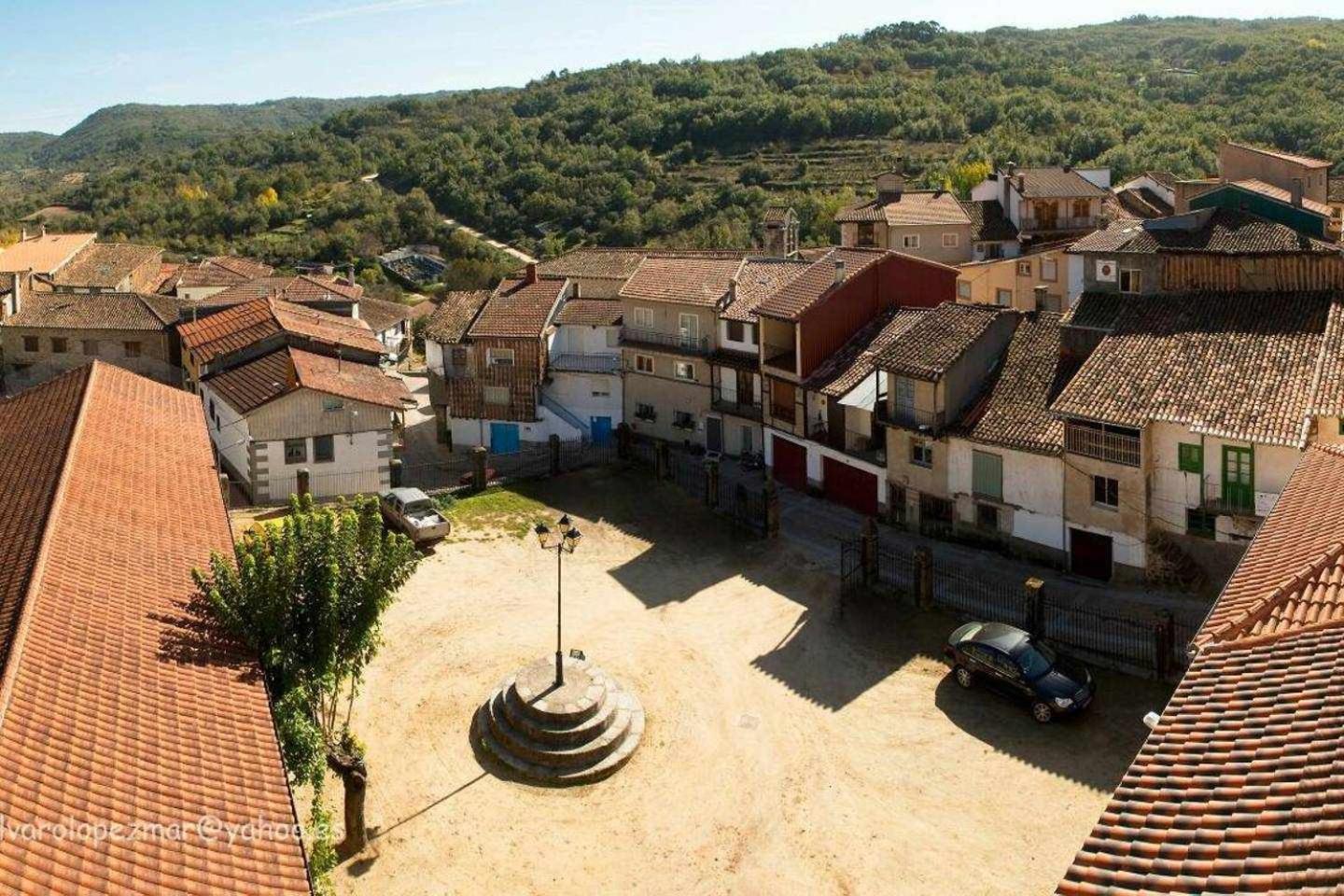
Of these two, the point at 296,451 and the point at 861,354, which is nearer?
the point at 861,354

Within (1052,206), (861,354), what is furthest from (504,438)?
(1052,206)

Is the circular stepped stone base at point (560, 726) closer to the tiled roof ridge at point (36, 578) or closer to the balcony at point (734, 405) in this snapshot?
the tiled roof ridge at point (36, 578)

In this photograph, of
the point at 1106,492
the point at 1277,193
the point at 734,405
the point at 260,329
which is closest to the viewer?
the point at 1106,492

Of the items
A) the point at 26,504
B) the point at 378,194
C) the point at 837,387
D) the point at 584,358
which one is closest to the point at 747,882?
the point at 26,504

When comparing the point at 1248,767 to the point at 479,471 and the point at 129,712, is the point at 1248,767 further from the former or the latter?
the point at 479,471

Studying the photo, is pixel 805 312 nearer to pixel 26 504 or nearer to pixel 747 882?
pixel 747 882

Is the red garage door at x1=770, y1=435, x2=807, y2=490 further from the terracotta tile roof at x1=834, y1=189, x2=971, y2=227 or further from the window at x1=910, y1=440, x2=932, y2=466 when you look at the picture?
the terracotta tile roof at x1=834, y1=189, x2=971, y2=227

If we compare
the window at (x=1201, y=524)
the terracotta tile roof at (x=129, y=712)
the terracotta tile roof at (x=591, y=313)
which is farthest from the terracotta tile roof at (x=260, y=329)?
the window at (x=1201, y=524)
